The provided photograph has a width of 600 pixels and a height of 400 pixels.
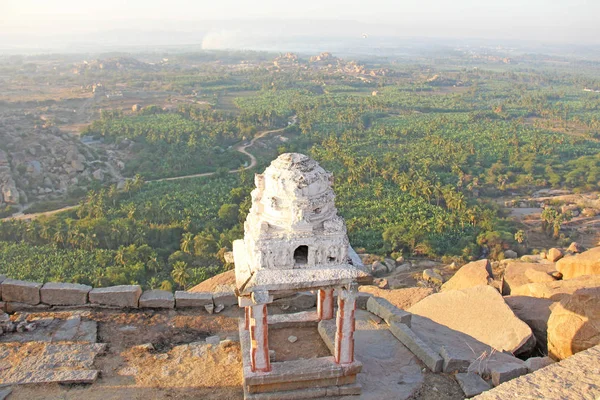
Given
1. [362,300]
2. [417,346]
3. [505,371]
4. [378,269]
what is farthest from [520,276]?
[378,269]

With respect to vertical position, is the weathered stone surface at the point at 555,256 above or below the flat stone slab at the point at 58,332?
below

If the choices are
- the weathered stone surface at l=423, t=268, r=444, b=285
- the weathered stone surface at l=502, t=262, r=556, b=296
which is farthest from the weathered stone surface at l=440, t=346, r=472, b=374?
the weathered stone surface at l=423, t=268, r=444, b=285

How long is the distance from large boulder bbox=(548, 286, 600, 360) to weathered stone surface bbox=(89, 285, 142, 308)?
1076cm

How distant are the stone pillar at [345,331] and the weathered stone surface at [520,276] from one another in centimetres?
924

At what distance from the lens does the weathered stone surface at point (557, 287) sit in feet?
49.1

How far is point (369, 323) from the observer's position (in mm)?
13508

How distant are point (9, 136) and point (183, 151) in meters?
19.9

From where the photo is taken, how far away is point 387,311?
13383mm

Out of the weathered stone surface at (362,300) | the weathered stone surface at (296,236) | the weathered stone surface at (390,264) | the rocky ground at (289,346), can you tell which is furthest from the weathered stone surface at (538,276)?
the weathered stone surface at (390,264)

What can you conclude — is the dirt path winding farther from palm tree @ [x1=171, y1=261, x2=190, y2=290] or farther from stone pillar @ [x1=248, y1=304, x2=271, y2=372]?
stone pillar @ [x1=248, y1=304, x2=271, y2=372]

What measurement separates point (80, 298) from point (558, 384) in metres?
11.7

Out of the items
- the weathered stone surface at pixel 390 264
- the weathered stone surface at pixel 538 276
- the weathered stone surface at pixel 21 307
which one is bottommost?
the weathered stone surface at pixel 390 264

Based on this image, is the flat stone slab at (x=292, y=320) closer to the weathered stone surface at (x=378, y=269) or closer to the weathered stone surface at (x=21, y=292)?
the weathered stone surface at (x=21, y=292)

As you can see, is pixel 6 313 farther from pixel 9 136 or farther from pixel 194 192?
pixel 9 136
